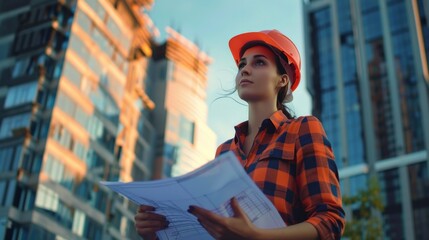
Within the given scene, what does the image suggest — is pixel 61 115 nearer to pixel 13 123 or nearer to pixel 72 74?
pixel 13 123

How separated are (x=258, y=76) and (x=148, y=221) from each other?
3.12 feet

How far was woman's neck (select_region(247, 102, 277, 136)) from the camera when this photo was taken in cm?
305

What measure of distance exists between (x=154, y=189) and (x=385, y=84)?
77.9 meters

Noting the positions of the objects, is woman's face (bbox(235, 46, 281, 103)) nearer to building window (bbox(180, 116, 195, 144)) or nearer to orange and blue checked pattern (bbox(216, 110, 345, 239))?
orange and blue checked pattern (bbox(216, 110, 345, 239))

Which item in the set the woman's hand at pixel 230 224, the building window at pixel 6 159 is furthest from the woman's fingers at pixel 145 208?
the building window at pixel 6 159

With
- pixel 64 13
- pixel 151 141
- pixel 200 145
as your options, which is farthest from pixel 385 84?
pixel 64 13

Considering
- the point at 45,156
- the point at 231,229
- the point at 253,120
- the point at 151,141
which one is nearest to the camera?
the point at 231,229

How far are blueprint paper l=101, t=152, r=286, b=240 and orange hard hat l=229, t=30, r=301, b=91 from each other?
1.07 metres

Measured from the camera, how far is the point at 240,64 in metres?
3.15

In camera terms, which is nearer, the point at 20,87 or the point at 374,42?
the point at 20,87

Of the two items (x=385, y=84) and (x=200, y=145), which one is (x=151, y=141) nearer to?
(x=200, y=145)

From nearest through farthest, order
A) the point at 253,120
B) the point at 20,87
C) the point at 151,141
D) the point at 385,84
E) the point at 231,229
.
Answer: the point at 231,229
the point at 253,120
the point at 20,87
the point at 151,141
the point at 385,84

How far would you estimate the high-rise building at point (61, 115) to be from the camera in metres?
33.2

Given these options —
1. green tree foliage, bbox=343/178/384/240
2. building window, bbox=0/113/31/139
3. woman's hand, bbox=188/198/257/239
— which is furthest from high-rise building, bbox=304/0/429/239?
woman's hand, bbox=188/198/257/239
